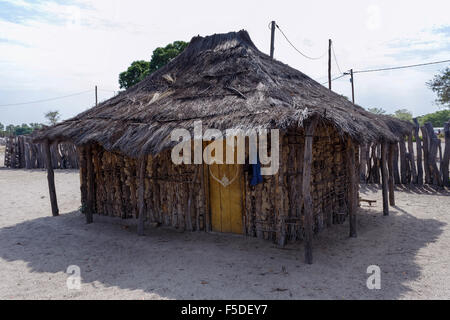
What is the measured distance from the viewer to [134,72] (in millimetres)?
19750

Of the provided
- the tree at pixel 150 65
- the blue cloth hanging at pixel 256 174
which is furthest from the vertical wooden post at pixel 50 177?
the tree at pixel 150 65

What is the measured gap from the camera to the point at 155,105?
7.06 metres

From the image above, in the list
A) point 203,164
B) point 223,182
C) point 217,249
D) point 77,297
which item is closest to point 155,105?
point 203,164

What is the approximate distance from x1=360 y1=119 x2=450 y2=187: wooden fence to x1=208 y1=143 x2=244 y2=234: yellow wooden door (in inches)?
204

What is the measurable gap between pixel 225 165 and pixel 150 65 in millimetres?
14874

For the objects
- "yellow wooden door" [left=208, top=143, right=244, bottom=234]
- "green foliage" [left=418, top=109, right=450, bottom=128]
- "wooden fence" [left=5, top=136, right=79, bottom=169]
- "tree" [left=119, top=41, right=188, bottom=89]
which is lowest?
"yellow wooden door" [left=208, top=143, right=244, bottom=234]

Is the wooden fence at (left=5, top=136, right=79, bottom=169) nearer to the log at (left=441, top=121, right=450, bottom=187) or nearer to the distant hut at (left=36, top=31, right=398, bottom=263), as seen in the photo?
the distant hut at (left=36, top=31, right=398, bottom=263)

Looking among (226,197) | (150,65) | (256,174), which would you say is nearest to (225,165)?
(226,197)

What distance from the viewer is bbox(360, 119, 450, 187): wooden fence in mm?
10039

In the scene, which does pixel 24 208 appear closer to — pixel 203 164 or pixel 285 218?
pixel 203 164

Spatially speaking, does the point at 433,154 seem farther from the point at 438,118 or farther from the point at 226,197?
the point at 438,118

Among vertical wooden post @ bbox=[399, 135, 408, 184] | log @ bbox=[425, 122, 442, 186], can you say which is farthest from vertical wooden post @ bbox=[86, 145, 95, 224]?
log @ bbox=[425, 122, 442, 186]

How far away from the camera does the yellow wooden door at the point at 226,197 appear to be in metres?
6.22
